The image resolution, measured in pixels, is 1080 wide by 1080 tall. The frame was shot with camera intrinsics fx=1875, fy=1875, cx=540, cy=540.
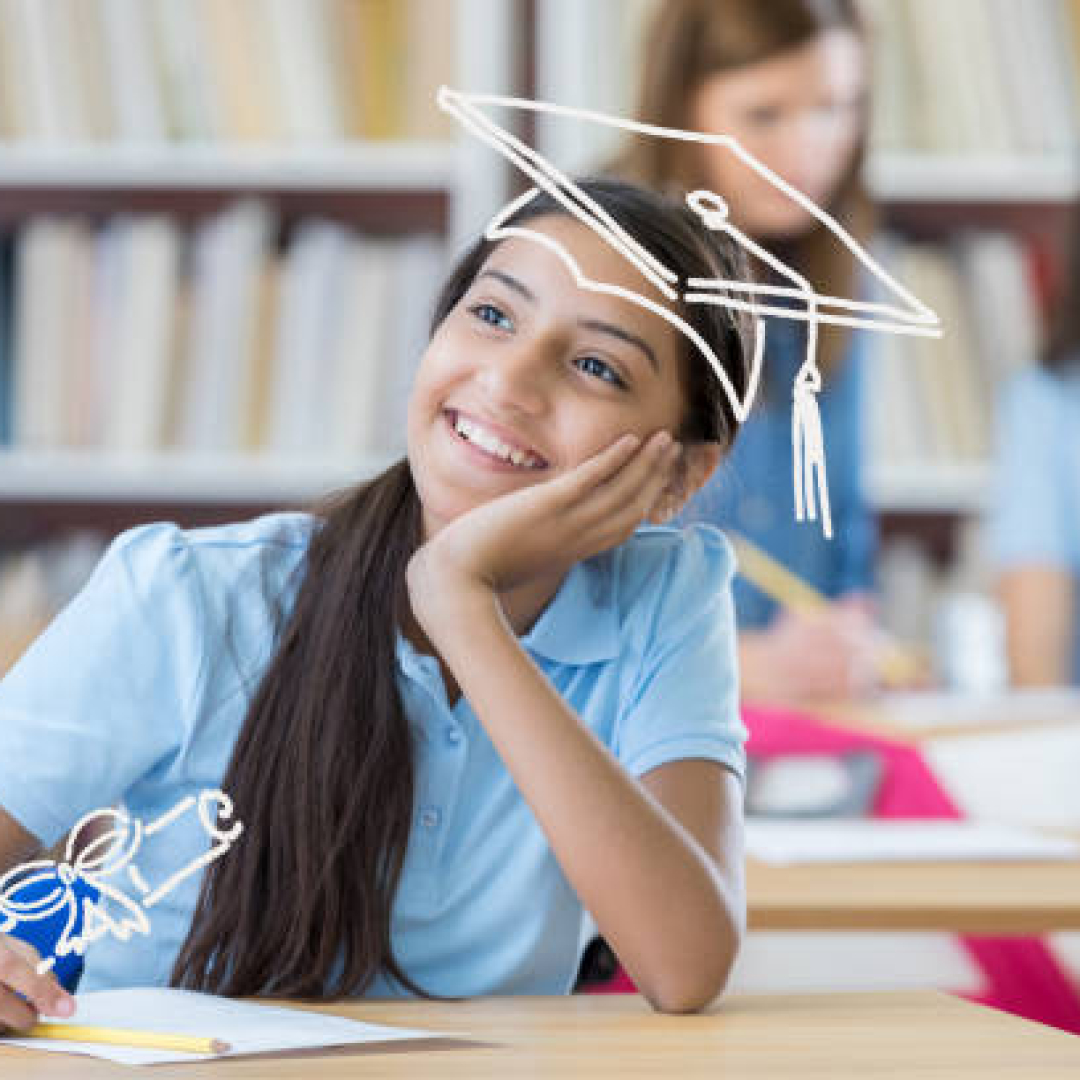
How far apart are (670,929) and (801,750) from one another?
739 mm

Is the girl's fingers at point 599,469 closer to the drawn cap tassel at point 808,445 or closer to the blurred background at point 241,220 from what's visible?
the drawn cap tassel at point 808,445

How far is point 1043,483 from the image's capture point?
2676 mm

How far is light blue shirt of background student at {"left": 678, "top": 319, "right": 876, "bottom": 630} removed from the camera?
1952mm

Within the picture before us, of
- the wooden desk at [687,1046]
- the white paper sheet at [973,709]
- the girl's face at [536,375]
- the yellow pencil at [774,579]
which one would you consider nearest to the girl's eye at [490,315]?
the girl's face at [536,375]

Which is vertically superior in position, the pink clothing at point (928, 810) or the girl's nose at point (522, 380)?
the girl's nose at point (522, 380)

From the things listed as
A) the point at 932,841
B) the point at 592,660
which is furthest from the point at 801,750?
the point at 592,660

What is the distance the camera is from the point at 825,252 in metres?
2.00

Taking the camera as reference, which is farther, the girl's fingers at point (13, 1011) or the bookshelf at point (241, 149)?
the bookshelf at point (241, 149)

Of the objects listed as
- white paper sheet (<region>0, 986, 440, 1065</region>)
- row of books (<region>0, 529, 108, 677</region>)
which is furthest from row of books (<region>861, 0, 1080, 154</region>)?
white paper sheet (<region>0, 986, 440, 1065</region>)

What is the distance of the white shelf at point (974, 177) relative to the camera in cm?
282

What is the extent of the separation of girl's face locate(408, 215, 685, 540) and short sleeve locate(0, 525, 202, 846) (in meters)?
0.15

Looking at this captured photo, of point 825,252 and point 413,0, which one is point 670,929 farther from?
point 413,0

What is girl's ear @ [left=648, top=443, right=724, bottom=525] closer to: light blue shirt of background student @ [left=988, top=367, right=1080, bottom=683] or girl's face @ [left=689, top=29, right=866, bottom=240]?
girl's face @ [left=689, top=29, right=866, bottom=240]

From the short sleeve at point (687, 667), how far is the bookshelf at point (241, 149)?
1.57m
